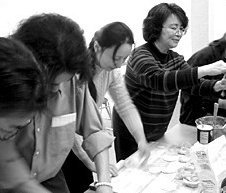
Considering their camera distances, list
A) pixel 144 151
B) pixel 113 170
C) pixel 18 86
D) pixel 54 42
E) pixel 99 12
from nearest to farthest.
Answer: pixel 18 86 → pixel 54 42 → pixel 113 170 → pixel 144 151 → pixel 99 12

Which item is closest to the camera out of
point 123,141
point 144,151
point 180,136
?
point 144,151

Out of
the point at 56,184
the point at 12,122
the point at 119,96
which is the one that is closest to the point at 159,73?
the point at 119,96

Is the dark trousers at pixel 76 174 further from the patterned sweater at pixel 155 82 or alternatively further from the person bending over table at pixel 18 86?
the person bending over table at pixel 18 86

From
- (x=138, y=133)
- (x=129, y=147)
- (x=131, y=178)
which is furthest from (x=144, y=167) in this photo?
(x=129, y=147)

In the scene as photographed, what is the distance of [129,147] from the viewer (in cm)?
199

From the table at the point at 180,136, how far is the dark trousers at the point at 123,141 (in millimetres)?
227

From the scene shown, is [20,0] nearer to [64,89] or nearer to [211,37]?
[64,89]

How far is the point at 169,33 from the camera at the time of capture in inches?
72.8

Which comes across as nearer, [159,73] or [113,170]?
[113,170]

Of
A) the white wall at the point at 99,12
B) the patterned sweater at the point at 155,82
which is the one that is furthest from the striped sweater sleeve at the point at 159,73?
the white wall at the point at 99,12

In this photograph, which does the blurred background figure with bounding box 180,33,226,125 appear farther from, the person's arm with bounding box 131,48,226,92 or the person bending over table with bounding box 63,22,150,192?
the person bending over table with bounding box 63,22,150,192

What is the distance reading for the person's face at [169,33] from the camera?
6.08ft

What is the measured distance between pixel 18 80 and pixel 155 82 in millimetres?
1099

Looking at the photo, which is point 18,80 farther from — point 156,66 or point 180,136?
point 180,136
